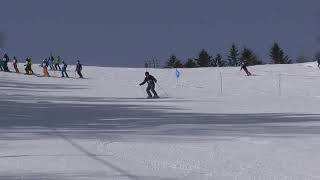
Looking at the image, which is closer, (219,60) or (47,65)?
(47,65)

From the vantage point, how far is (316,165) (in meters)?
9.63

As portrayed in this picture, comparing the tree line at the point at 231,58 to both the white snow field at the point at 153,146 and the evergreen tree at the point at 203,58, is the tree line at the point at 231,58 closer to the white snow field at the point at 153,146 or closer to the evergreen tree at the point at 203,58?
the evergreen tree at the point at 203,58

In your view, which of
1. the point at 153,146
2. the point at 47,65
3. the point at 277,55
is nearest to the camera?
the point at 153,146

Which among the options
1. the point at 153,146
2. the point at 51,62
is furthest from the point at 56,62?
the point at 153,146

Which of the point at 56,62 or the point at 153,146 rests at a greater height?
the point at 56,62

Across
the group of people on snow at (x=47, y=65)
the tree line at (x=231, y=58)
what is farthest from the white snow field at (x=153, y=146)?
the tree line at (x=231, y=58)

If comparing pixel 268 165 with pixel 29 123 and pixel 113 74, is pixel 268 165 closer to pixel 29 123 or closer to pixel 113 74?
pixel 29 123

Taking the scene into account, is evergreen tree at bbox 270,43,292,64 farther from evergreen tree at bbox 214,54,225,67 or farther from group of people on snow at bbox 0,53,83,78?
group of people on snow at bbox 0,53,83,78

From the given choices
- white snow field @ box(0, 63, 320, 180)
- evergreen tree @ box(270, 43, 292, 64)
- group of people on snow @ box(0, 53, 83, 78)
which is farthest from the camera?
evergreen tree @ box(270, 43, 292, 64)

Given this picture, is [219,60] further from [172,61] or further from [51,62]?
[51,62]

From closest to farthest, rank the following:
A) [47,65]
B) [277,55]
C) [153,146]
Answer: [153,146] → [47,65] → [277,55]

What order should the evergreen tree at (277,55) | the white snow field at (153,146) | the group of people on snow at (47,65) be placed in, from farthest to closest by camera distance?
the evergreen tree at (277,55) < the group of people on snow at (47,65) < the white snow field at (153,146)

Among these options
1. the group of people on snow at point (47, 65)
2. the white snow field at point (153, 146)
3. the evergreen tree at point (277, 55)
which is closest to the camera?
the white snow field at point (153, 146)

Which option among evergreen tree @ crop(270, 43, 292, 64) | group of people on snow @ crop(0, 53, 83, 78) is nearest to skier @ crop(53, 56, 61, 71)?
group of people on snow @ crop(0, 53, 83, 78)
